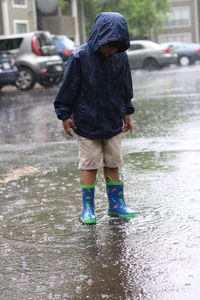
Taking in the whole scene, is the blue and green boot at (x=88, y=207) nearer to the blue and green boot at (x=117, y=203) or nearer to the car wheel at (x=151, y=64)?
the blue and green boot at (x=117, y=203)

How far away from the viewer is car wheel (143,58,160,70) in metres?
32.4

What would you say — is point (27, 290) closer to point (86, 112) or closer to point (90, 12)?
point (86, 112)

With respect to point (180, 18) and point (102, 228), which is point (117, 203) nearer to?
point (102, 228)

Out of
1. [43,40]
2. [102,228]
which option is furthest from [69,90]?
[43,40]

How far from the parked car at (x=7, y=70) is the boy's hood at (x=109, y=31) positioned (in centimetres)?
1574

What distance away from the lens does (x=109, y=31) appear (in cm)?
425

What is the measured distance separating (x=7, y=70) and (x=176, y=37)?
192 feet

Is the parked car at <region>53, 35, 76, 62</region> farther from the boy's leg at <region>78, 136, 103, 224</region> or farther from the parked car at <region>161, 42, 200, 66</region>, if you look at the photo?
the boy's leg at <region>78, 136, 103, 224</region>

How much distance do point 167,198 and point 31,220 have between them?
1080mm

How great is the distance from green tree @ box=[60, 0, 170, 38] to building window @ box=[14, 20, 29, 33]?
753 cm

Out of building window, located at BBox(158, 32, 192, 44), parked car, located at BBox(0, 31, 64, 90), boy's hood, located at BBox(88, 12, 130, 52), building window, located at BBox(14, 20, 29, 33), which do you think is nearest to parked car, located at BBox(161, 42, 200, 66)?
building window, located at BBox(14, 20, 29, 33)

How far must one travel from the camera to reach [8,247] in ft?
13.2

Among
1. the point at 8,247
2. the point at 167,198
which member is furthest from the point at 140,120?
the point at 8,247

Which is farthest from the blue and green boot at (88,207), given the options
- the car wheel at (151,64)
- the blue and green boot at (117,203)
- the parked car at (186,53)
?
the parked car at (186,53)
